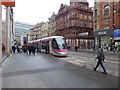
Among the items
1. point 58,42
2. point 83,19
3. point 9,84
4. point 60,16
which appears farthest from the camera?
point 60,16

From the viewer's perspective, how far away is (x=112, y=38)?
2569 centimetres

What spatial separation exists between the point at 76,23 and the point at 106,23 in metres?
17.3

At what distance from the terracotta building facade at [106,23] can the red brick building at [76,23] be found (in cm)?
1180

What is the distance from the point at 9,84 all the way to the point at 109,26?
2731 centimetres

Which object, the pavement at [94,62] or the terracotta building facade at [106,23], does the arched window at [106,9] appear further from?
the pavement at [94,62]

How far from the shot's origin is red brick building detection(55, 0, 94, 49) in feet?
143

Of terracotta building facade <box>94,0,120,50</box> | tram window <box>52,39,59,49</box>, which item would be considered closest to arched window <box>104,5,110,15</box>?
terracotta building facade <box>94,0,120,50</box>

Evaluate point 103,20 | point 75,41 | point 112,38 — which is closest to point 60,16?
point 75,41

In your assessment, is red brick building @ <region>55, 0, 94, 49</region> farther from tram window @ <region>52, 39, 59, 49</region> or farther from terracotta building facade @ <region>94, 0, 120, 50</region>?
tram window @ <region>52, 39, 59, 49</region>

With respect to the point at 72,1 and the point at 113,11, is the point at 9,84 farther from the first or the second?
the point at 72,1

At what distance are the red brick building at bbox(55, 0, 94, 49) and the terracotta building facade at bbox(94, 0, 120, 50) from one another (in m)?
11.8

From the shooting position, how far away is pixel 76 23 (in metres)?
44.4

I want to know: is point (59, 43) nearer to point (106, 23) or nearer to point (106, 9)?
point (106, 23)

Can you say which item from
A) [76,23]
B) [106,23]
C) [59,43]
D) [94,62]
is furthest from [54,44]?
[76,23]
